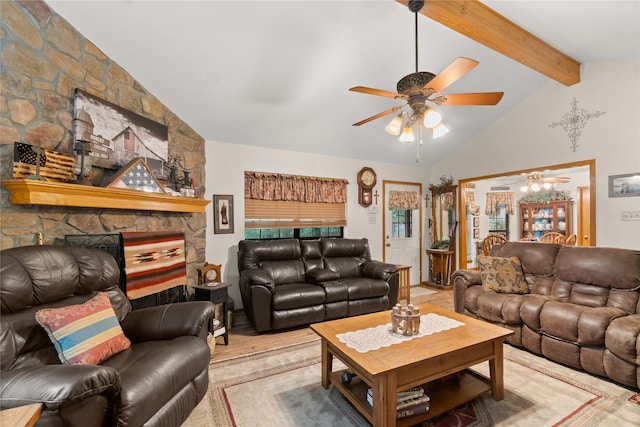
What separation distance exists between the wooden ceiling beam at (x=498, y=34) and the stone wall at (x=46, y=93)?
2607mm

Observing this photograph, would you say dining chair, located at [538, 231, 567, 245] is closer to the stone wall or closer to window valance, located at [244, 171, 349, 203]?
window valance, located at [244, 171, 349, 203]

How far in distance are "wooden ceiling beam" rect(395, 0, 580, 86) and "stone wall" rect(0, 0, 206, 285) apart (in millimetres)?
2607

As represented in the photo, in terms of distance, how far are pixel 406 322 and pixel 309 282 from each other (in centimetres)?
204

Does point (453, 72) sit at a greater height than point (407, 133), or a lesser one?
greater

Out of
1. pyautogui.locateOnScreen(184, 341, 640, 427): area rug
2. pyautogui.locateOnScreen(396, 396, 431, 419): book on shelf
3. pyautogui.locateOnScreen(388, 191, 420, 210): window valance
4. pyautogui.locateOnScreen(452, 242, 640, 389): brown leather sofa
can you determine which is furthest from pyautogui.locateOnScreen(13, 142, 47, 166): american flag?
pyautogui.locateOnScreen(388, 191, 420, 210): window valance

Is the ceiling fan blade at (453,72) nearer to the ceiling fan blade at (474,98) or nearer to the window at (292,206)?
the ceiling fan blade at (474,98)

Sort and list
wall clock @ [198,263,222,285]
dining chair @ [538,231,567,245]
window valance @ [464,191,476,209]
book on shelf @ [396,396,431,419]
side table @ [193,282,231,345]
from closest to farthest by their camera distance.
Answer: book on shelf @ [396,396,431,419], side table @ [193,282,231,345], wall clock @ [198,263,222,285], dining chair @ [538,231,567,245], window valance @ [464,191,476,209]

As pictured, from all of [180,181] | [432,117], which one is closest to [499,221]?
[432,117]

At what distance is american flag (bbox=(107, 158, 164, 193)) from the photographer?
8.36 feet

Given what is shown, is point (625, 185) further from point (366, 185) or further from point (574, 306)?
point (366, 185)

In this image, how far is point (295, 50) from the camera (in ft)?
9.35

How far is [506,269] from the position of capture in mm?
3301

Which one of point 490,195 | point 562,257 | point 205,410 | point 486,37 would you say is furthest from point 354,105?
point 490,195

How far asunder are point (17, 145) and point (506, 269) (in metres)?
4.44
